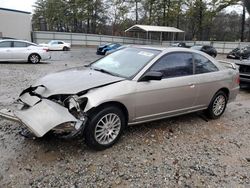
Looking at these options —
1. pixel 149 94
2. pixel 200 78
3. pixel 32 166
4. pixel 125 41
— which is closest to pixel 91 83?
pixel 149 94

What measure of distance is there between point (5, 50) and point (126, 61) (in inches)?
417

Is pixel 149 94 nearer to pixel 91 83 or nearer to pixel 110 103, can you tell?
pixel 110 103

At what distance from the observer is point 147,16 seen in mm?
46906

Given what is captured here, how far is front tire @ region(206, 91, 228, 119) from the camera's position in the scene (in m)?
5.20

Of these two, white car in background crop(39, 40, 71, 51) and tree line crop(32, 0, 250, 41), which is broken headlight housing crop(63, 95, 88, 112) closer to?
white car in background crop(39, 40, 71, 51)

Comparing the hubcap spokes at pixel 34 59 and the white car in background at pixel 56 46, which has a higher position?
the white car in background at pixel 56 46

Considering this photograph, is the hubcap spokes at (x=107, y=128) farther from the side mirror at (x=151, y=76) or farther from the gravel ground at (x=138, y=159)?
the side mirror at (x=151, y=76)

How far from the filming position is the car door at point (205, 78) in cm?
479

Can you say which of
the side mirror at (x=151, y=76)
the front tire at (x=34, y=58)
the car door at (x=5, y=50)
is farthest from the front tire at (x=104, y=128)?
the front tire at (x=34, y=58)

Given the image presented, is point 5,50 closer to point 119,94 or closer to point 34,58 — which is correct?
point 34,58

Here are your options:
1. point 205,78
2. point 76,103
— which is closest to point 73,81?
point 76,103

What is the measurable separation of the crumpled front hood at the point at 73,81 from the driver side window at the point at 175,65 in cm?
83

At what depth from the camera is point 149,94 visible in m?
4.02

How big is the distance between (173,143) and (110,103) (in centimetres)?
129
